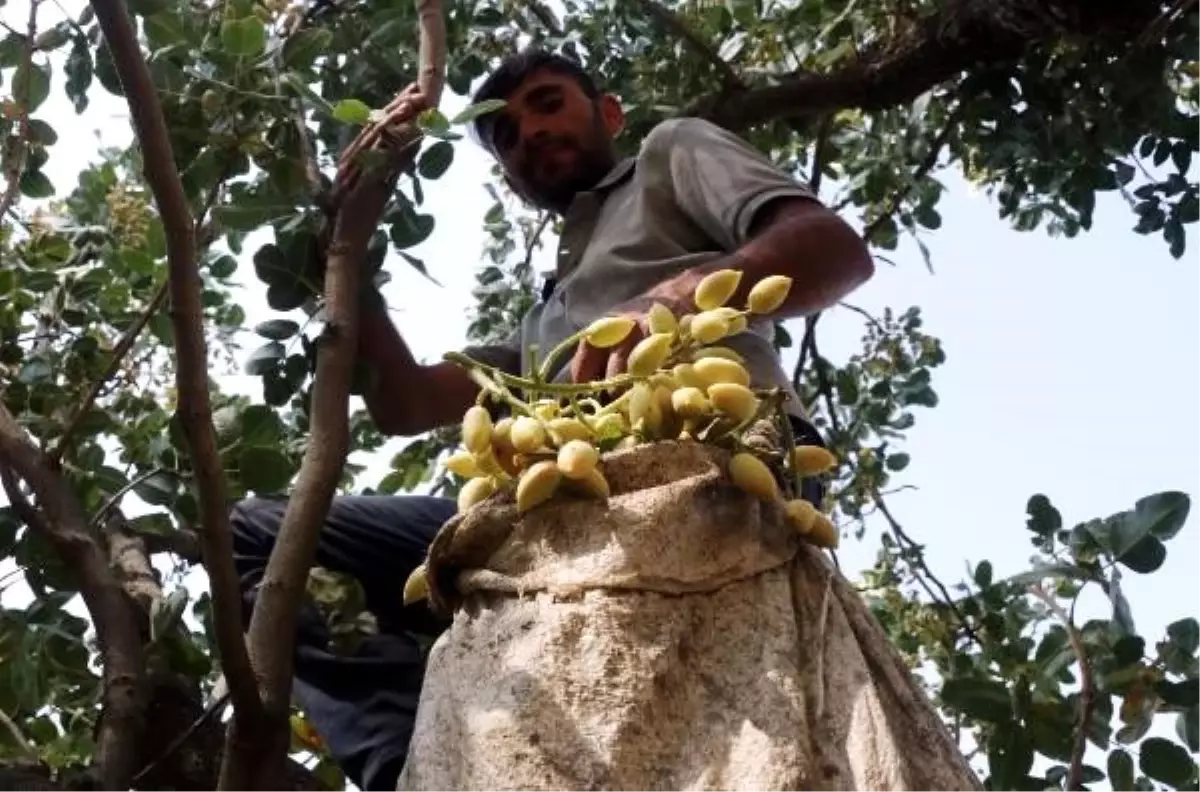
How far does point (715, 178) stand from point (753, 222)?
12cm

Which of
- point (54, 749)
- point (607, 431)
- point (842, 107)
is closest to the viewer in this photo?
point (607, 431)

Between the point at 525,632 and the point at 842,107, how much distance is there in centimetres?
209

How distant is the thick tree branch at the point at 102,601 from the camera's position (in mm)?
1765

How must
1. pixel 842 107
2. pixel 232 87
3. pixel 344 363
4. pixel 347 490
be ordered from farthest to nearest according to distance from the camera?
pixel 842 107 < pixel 347 490 < pixel 232 87 < pixel 344 363

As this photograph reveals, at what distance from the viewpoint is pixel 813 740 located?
1442 millimetres

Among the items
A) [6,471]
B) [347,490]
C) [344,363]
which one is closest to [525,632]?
[344,363]

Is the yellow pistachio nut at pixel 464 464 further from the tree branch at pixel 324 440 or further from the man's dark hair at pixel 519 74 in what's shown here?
the man's dark hair at pixel 519 74

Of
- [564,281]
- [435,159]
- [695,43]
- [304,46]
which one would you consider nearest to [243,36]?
[304,46]

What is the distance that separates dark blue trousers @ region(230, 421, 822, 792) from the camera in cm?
188

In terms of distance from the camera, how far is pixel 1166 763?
231cm

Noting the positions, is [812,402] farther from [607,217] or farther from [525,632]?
[525,632]

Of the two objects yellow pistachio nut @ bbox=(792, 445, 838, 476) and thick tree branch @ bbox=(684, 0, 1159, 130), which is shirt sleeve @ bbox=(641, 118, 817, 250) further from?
thick tree branch @ bbox=(684, 0, 1159, 130)

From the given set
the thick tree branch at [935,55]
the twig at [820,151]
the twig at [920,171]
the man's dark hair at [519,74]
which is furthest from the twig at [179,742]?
the twig at [920,171]

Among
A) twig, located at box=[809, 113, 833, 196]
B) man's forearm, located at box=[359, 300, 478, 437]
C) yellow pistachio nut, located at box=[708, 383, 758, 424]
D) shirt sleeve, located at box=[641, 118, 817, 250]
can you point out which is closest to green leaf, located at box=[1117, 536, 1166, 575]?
shirt sleeve, located at box=[641, 118, 817, 250]
